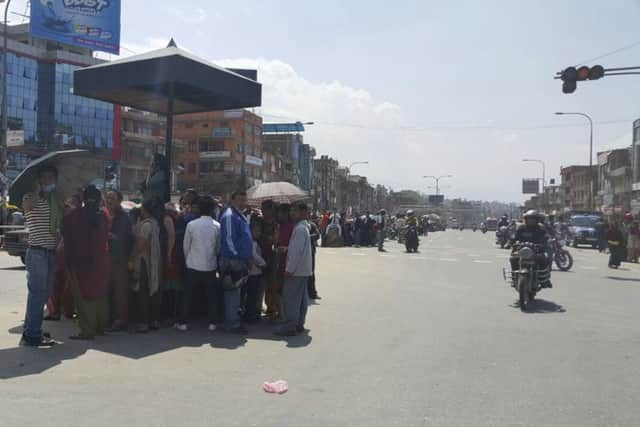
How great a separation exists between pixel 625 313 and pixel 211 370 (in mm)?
7365

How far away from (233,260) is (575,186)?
112 meters

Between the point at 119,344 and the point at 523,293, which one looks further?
the point at 523,293

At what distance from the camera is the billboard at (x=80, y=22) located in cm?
5212

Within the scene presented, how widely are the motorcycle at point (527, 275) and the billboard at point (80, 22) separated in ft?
167

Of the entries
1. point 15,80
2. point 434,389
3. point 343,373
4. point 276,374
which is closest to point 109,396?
point 276,374

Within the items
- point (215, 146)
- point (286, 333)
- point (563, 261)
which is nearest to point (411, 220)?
point (563, 261)

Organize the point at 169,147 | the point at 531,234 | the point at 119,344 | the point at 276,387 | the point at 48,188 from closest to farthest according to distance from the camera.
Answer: the point at 276,387 < the point at 48,188 < the point at 119,344 < the point at 169,147 < the point at 531,234

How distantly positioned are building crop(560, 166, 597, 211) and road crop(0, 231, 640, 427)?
96.0m

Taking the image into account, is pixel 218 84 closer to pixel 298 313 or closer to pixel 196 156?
pixel 298 313

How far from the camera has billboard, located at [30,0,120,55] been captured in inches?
2052

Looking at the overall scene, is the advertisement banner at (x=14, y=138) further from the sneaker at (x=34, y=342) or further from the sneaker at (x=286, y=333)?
the sneaker at (x=286, y=333)

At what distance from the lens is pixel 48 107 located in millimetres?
63938

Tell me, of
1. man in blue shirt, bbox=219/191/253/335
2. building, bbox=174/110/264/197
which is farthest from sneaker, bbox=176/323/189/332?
building, bbox=174/110/264/197

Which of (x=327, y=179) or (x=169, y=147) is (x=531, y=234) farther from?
(x=327, y=179)
